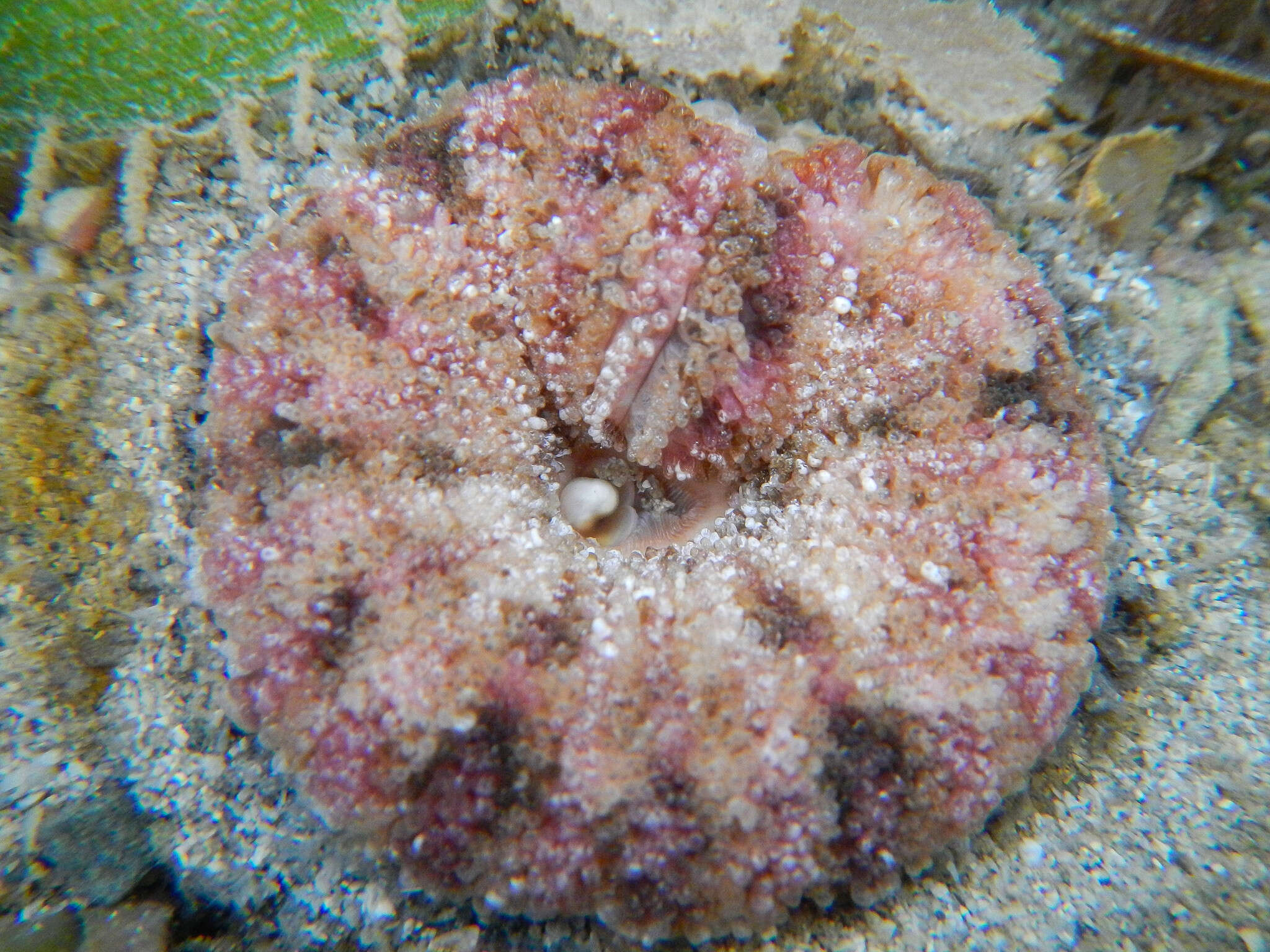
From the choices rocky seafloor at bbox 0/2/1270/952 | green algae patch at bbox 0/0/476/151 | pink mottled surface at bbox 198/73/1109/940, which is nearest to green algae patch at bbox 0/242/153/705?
rocky seafloor at bbox 0/2/1270/952

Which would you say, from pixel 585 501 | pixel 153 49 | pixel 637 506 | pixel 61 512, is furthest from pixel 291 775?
pixel 153 49

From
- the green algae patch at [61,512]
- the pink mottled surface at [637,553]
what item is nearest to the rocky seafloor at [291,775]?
the green algae patch at [61,512]

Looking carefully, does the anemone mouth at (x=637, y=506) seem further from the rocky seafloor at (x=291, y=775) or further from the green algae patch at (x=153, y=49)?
the green algae patch at (x=153, y=49)

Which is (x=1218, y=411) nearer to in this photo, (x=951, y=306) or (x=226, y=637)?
(x=951, y=306)

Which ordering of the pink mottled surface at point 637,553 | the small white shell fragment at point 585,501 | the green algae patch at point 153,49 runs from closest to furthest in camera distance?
the pink mottled surface at point 637,553, the green algae patch at point 153,49, the small white shell fragment at point 585,501

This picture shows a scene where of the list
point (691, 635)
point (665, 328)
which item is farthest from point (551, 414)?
point (691, 635)

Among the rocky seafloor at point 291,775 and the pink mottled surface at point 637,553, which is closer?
the pink mottled surface at point 637,553
